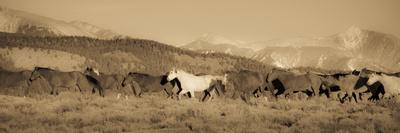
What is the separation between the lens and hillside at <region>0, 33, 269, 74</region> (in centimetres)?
6962

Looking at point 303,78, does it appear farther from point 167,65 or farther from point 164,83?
point 167,65

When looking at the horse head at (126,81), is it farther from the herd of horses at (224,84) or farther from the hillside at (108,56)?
the hillside at (108,56)

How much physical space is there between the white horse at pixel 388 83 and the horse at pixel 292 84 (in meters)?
2.84

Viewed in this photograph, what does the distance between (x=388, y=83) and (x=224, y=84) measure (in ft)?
25.6

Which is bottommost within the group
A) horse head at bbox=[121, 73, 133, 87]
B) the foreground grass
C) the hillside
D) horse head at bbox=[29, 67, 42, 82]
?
the foreground grass

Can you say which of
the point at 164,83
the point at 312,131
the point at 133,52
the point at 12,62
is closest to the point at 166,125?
the point at 312,131

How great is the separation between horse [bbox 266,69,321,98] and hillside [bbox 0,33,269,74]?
4348cm

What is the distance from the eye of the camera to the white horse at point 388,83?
27286mm

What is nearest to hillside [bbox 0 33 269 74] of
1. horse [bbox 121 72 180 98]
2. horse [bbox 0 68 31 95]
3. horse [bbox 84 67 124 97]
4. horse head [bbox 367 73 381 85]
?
horse [bbox 0 68 31 95]

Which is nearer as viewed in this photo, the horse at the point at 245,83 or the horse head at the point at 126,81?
the horse at the point at 245,83

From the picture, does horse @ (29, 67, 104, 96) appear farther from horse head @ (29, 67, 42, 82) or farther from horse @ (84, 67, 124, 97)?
horse @ (84, 67, 124, 97)

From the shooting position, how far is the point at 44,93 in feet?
95.0

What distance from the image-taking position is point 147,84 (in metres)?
30.3

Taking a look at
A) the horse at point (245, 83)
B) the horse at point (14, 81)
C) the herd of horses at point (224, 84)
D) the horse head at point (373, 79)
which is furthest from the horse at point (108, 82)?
the horse head at point (373, 79)
